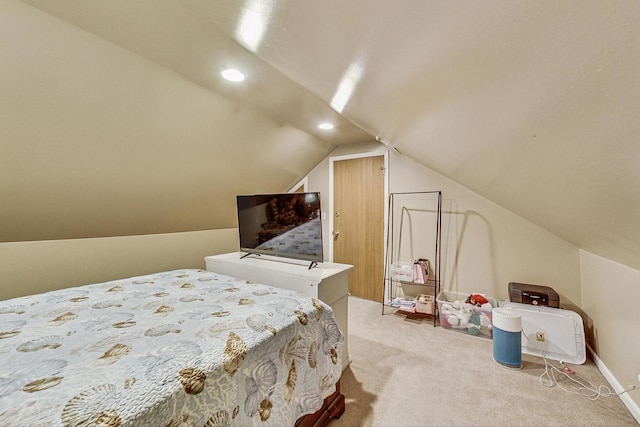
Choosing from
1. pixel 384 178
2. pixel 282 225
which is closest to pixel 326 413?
pixel 282 225

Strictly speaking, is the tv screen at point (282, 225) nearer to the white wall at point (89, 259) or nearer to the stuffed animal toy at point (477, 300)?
the white wall at point (89, 259)

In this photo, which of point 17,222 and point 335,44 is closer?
point 335,44

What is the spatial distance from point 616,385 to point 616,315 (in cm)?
46

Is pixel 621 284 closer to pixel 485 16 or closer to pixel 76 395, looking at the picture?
pixel 485 16

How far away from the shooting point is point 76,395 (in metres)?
0.75

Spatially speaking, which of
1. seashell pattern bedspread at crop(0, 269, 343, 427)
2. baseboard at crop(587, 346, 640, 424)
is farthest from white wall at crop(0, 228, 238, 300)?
baseboard at crop(587, 346, 640, 424)

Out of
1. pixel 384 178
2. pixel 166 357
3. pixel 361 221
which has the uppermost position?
pixel 384 178

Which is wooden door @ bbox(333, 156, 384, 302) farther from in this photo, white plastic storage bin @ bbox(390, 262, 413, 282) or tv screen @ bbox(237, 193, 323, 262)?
tv screen @ bbox(237, 193, 323, 262)

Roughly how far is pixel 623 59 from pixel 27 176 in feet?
9.12

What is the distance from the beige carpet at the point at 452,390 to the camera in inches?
61.6

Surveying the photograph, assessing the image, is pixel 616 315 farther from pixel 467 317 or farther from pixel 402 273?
pixel 402 273

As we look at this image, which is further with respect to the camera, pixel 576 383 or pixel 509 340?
pixel 509 340

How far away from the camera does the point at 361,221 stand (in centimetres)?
374

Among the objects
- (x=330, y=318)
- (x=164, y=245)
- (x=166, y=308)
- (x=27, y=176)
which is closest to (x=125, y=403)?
(x=166, y=308)
